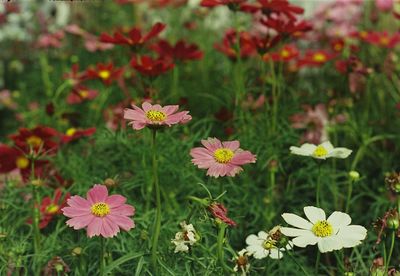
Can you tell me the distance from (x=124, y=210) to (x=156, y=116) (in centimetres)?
16

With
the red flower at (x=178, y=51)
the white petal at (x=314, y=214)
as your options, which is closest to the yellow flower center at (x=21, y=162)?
the red flower at (x=178, y=51)

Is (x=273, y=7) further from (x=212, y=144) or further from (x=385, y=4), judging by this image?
(x=385, y=4)

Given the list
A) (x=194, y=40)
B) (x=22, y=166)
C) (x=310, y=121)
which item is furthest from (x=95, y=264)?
(x=194, y=40)

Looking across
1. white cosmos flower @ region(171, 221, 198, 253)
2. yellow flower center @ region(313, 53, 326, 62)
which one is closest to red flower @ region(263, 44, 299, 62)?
yellow flower center @ region(313, 53, 326, 62)

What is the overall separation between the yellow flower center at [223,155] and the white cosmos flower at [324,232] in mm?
125

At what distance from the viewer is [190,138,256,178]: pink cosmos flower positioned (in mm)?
1158

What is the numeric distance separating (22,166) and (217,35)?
1351 millimetres

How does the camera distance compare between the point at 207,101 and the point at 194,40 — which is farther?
the point at 194,40

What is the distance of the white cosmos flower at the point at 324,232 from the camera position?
3.69 feet

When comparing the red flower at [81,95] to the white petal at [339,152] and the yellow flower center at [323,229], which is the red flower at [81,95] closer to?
the white petal at [339,152]

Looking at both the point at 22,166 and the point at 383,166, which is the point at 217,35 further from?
the point at 22,166

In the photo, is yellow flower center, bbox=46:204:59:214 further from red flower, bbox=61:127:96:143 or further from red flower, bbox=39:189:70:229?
red flower, bbox=61:127:96:143

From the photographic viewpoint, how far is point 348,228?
1.17 meters

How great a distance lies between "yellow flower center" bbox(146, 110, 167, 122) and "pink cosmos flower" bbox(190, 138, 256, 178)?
8 cm
